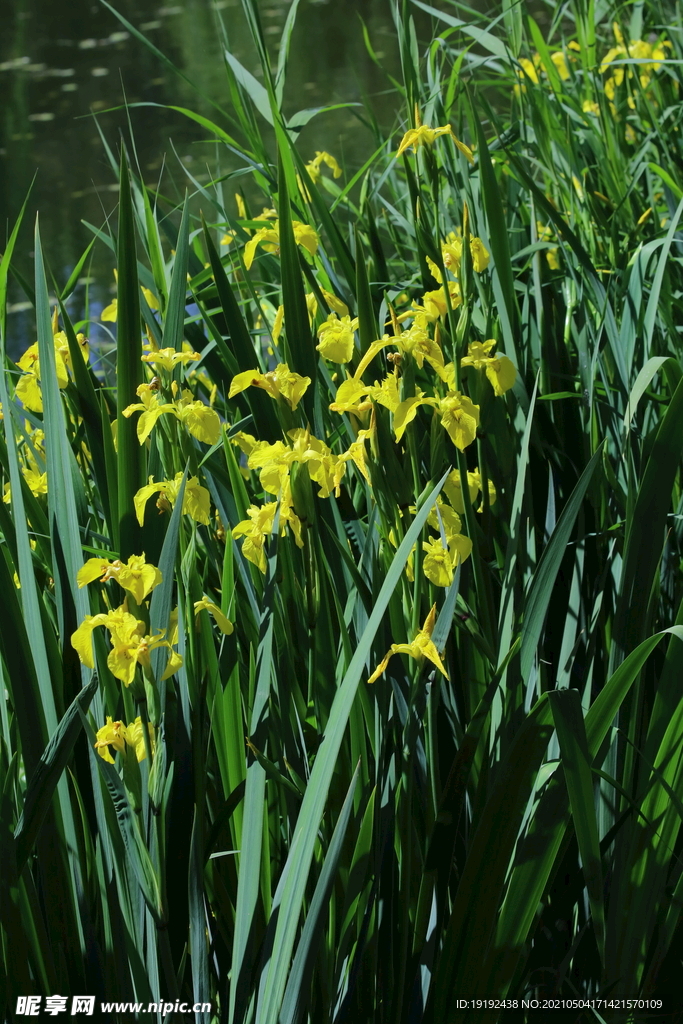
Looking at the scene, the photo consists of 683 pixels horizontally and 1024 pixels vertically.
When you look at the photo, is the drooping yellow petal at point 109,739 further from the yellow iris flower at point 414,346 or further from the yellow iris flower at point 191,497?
the yellow iris flower at point 414,346

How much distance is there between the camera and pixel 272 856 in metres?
0.60

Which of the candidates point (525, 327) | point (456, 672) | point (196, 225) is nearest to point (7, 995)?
point (456, 672)

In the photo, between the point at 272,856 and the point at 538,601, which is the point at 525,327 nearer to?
the point at 538,601

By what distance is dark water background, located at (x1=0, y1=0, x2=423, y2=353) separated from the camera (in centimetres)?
416

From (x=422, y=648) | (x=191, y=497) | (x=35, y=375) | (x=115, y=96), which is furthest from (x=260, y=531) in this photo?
(x=115, y=96)

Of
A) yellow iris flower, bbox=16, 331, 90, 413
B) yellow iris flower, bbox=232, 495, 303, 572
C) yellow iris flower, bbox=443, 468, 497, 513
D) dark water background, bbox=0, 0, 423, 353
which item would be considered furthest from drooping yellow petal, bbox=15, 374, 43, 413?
dark water background, bbox=0, 0, 423, 353

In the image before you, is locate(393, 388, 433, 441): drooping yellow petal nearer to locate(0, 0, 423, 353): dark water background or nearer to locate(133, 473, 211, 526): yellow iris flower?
locate(133, 473, 211, 526): yellow iris flower

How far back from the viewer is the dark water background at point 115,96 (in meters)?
4.16

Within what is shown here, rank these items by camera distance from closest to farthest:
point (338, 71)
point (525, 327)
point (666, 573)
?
point (666, 573), point (525, 327), point (338, 71)

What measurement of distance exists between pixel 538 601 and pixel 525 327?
611mm

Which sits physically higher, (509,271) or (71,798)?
(509,271)

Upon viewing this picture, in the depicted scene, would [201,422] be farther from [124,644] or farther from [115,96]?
[115,96]

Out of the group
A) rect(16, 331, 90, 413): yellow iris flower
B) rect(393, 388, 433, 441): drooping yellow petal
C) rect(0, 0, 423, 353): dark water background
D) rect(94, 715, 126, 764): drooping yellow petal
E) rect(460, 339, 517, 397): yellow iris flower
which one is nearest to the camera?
rect(94, 715, 126, 764): drooping yellow petal

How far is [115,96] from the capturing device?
6.59 m
